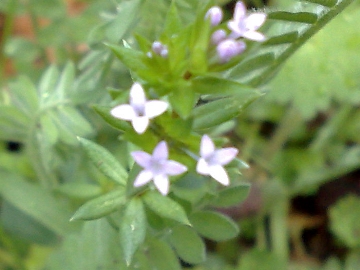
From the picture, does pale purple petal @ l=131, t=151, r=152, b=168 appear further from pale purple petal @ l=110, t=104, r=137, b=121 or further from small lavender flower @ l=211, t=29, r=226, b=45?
small lavender flower @ l=211, t=29, r=226, b=45

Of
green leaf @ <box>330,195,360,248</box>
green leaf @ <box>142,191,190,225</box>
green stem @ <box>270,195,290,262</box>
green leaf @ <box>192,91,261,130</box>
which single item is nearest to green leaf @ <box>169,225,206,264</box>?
green leaf @ <box>142,191,190,225</box>


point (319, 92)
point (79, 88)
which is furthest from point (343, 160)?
point (79, 88)

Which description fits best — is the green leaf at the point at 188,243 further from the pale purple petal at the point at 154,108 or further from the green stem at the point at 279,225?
the green stem at the point at 279,225

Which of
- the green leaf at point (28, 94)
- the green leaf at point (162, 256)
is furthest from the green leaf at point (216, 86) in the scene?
the green leaf at point (28, 94)

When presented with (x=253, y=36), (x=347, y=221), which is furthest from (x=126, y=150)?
(x=347, y=221)

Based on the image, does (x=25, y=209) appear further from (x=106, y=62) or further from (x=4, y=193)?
(x=106, y=62)

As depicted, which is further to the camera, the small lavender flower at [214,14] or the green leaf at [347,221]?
the green leaf at [347,221]
